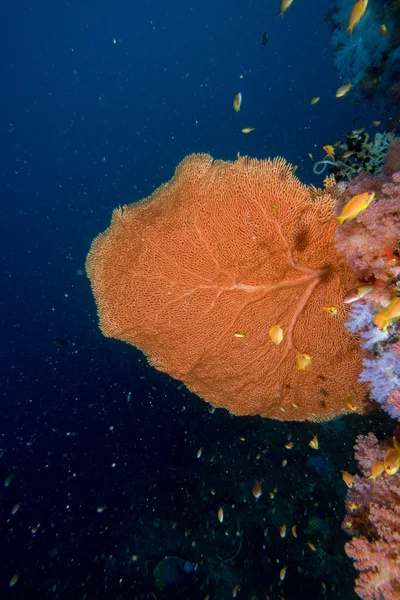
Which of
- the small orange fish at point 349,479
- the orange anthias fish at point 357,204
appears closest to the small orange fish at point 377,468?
the small orange fish at point 349,479

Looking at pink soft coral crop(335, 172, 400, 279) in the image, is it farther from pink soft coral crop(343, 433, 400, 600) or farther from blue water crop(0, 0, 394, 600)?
blue water crop(0, 0, 394, 600)

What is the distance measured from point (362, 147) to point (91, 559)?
1538 centimetres

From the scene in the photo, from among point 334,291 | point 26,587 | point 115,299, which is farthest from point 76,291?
point 334,291

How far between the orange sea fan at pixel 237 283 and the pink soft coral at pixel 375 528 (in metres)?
1.44

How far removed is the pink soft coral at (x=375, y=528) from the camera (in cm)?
272

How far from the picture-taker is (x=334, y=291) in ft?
12.1

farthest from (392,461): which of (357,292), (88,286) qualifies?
(88,286)

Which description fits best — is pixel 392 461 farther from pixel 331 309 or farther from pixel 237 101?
pixel 237 101

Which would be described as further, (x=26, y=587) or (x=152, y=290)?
(x=26, y=587)

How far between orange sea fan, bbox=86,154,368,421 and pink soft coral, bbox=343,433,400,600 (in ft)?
4.72

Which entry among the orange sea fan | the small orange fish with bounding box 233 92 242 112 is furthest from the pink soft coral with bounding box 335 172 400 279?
the small orange fish with bounding box 233 92 242 112

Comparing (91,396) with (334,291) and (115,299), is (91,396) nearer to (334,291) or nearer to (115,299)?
(115,299)

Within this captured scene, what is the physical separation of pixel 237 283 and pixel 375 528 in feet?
9.06

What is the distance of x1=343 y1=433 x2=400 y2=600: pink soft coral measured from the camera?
8.92 ft
